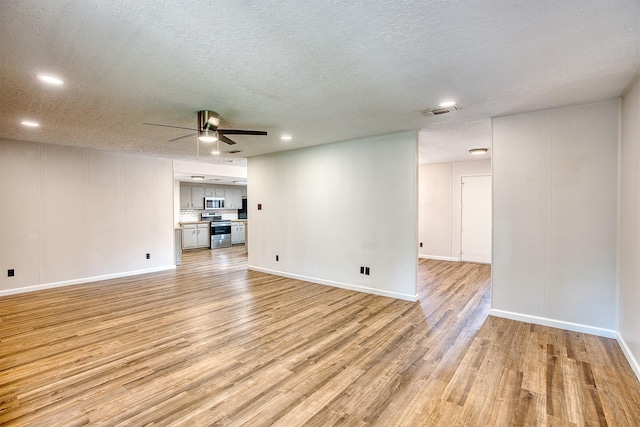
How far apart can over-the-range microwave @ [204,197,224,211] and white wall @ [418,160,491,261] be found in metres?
6.89

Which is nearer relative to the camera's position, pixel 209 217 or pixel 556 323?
pixel 556 323

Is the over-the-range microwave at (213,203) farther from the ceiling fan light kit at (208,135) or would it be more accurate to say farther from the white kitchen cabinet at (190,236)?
the ceiling fan light kit at (208,135)

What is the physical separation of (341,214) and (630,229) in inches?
139

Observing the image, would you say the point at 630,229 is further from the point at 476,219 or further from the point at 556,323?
the point at 476,219

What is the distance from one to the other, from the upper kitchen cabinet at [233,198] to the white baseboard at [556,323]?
933 cm

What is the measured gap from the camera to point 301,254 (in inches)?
231

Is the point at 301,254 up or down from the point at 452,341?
up

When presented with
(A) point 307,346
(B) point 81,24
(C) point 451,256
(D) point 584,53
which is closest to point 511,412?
(A) point 307,346

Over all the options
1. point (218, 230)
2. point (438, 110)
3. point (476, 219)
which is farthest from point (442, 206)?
point (218, 230)

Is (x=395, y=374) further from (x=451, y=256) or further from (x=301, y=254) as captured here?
(x=451, y=256)

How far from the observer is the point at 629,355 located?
8.81 ft

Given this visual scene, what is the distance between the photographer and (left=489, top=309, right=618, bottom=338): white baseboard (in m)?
3.21

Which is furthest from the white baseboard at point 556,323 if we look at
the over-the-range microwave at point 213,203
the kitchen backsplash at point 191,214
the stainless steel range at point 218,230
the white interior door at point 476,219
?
the kitchen backsplash at point 191,214

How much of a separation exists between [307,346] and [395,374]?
91 cm
